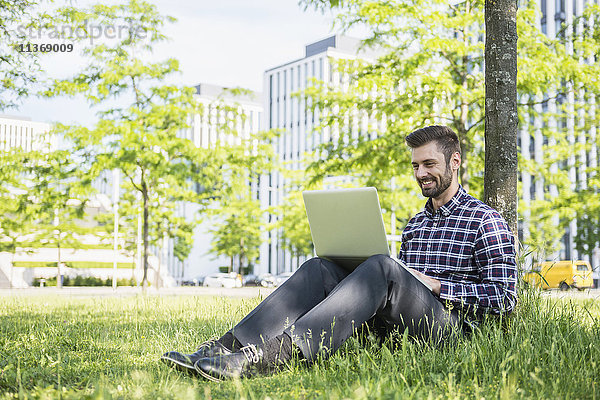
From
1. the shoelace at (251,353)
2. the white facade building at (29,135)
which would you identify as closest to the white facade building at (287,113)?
the white facade building at (29,135)

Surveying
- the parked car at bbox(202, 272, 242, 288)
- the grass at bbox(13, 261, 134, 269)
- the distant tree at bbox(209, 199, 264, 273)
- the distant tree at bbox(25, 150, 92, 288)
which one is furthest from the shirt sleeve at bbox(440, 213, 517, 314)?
the parked car at bbox(202, 272, 242, 288)

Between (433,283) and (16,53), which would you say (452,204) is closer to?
(433,283)

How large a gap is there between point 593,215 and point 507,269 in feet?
52.7

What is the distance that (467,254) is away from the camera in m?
3.50

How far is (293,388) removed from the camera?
2.49 m

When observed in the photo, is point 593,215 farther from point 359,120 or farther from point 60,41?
point 60,41

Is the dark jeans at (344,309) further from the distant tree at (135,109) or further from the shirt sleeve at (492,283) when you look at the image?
the distant tree at (135,109)

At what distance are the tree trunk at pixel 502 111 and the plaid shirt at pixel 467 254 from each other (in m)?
1.00

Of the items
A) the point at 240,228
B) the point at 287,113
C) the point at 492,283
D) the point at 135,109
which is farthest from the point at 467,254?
the point at 287,113

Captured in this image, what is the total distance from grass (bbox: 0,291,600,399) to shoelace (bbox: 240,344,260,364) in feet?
0.36

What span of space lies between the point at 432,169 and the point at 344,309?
1.12 meters

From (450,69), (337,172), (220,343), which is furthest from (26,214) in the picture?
(220,343)

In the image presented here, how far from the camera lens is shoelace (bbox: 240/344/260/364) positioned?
280cm

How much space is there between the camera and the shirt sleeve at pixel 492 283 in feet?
10.9
